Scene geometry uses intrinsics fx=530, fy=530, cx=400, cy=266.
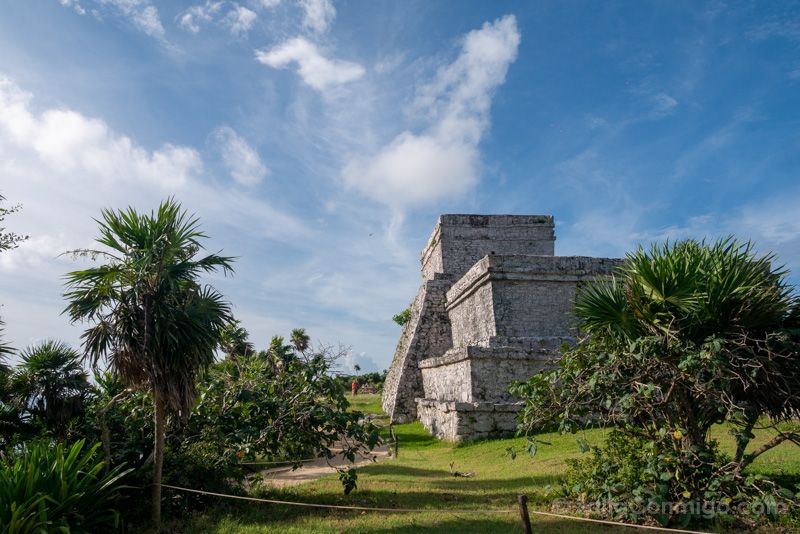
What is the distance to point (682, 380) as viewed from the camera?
4.73 meters

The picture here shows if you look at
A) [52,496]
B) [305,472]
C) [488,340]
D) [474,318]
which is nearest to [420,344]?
[474,318]

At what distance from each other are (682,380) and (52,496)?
569 cm

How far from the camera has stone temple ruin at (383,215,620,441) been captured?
1002 centimetres

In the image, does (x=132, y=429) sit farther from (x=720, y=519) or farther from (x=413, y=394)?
(x=413, y=394)

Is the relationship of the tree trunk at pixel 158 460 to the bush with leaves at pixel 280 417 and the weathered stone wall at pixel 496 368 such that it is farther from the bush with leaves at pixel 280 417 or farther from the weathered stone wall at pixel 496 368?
the weathered stone wall at pixel 496 368

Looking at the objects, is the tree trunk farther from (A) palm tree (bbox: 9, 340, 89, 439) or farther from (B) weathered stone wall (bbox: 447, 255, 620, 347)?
(B) weathered stone wall (bbox: 447, 255, 620, 347)

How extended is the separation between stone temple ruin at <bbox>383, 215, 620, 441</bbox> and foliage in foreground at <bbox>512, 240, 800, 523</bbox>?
3.16 meters

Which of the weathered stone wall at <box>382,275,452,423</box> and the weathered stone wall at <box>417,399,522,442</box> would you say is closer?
the weathered stone wall at <box>417,399,522,442</box>

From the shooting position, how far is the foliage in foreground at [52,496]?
4.30 m

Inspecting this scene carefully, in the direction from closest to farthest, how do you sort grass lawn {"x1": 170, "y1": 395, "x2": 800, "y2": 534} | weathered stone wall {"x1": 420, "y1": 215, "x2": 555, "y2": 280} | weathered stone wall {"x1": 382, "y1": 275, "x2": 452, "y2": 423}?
grass lawn {"x1": 170, "y1": 395, "x2": 800, "y2": 534}, weathered stone wall {"x1": 382, "y1": 275, "x2": 452, "y2": 423}, weathered stone wall {"x1": 420, "y1": 215, "x2": 555, "y2": 280}

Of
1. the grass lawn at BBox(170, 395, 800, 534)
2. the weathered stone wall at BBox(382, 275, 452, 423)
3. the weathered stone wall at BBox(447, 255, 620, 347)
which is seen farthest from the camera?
the weathered stone wall at BBox(382, 275, 452, 423)

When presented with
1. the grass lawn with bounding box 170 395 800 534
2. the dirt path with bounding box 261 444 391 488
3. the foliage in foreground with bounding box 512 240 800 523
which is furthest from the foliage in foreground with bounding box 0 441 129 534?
the foliage in foreground with bounding box 512 240 800 523

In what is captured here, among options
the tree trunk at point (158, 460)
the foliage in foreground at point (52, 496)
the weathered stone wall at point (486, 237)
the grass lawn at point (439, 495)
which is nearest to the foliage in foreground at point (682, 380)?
the grass lawn at point (439, 495)

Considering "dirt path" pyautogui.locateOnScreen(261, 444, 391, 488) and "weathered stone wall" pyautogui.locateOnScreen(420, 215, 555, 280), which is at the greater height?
"weathered stone wall" pyautogui.locateOnScreen(420, 215, 555, 280)
